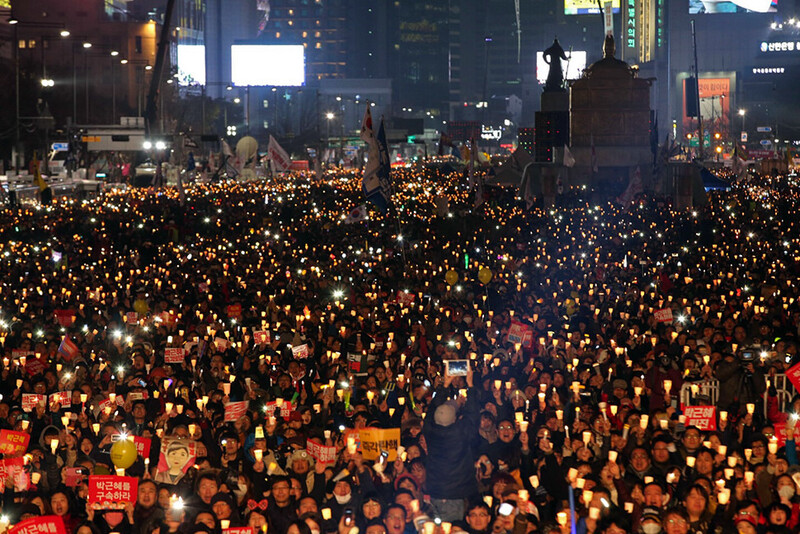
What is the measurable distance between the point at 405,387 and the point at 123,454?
11.6 ft

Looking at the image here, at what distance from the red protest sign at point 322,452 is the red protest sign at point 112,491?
1784mm

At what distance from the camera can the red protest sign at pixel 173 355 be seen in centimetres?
1567

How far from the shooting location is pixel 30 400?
13.5 meters

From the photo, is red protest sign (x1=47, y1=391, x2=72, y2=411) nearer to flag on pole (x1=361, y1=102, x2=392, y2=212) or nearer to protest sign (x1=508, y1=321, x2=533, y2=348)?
protest sign (x1=508, y1=321, x2=533, y2=348)

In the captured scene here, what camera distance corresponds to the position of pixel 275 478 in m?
10.1

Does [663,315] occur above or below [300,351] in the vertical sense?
above

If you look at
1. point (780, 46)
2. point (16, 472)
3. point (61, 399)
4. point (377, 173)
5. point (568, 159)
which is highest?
point (780, 46)

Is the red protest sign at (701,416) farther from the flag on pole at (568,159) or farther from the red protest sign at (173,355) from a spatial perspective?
the flag on pole at (568,159)

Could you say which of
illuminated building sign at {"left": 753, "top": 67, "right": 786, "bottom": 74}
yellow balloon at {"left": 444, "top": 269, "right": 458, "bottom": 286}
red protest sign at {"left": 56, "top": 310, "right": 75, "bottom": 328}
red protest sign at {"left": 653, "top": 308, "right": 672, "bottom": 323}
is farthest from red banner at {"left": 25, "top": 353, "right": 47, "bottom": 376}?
illuminated building sign at {"left": 753, "top": 67, "right": 786, "bottom": 74}

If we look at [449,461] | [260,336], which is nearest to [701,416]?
[449,461]

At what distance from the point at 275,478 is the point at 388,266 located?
15.6 metres

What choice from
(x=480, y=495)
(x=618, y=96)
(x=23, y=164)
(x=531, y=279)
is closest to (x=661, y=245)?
(x=531, y=279)

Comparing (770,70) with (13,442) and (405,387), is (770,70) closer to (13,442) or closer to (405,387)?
(405,387)

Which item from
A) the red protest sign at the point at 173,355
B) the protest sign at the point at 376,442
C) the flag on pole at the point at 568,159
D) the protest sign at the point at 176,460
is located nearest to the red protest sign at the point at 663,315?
the red protest sign at the point at 173,355
